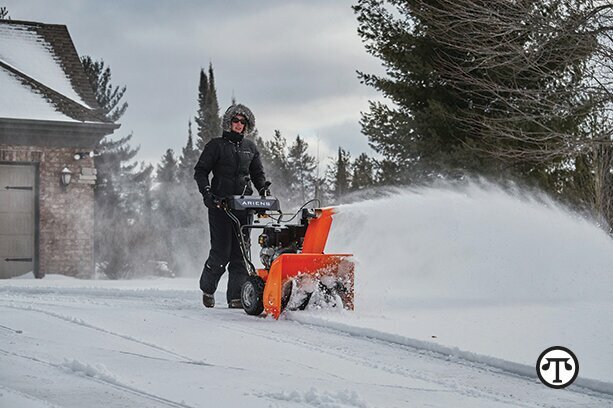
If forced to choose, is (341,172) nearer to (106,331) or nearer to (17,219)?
(17,219)

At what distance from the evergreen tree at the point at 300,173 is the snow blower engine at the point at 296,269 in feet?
156

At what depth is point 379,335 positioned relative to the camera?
645 cm

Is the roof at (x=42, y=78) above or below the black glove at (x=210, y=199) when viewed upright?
above

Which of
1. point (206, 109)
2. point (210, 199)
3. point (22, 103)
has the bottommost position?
point (210, 199)

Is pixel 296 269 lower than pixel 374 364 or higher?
higher

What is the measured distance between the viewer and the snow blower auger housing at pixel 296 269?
7.55 m

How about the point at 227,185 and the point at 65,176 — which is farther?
the point at 65,176

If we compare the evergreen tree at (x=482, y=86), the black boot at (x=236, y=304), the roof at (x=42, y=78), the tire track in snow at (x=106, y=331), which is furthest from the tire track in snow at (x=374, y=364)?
the roof at (x=42, y=78)

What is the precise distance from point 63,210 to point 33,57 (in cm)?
404

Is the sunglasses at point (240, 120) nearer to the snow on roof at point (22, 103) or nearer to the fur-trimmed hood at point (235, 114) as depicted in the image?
the fur-trimmed hood at point (235, 114)

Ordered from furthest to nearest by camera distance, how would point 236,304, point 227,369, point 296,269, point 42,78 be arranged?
point 42,78 < point 236,304 < point 296,269 < point 227,369

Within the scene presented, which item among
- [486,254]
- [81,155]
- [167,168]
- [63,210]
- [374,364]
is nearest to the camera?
[374,364]

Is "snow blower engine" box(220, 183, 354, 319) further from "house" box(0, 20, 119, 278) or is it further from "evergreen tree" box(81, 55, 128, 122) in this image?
"evergreen tree" box(81, 55, 128, 122)

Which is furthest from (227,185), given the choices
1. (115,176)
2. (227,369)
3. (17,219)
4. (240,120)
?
(115,176)
